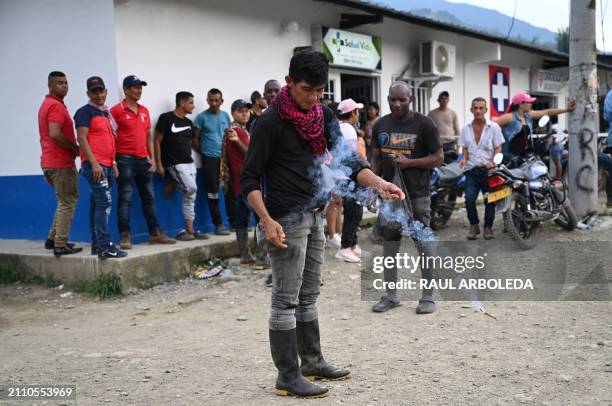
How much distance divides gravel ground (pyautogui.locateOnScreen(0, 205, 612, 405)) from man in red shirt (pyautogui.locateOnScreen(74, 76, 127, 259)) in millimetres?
671

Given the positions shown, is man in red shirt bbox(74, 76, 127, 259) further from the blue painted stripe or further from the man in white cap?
the man in white cap

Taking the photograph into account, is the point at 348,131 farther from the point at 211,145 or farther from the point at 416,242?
the point at 211,145

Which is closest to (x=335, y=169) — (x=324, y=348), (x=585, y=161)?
(x=324, y=348)

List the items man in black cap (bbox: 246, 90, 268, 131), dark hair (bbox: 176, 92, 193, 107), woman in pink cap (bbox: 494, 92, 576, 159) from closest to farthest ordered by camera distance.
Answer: dark hair (bbox: 176, 92, 193, 107) → man in black cap (bbox: 246, 90, 268, 131) → woman in pink cap (bbox: 494, 92, 576, 159)

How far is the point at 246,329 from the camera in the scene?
4984 millimetres

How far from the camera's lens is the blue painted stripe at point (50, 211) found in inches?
286

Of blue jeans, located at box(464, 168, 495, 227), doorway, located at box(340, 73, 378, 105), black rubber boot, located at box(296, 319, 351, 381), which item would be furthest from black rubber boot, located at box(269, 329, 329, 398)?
doorway, located at box(340, 73, 378, 105)

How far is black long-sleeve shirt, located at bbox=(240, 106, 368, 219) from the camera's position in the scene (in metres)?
3.40

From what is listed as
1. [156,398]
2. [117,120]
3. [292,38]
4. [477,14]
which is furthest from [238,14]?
[477,14]

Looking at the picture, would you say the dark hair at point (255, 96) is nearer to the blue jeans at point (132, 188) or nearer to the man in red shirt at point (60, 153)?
the blue jeans at point (132, 188)

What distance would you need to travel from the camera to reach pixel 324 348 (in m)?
4.39

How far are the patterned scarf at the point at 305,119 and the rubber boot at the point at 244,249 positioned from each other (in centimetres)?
384

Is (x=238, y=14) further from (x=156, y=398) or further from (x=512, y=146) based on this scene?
(x=156, y=398)

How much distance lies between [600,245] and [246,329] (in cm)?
492
